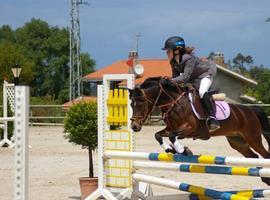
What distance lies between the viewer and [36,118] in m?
24.7

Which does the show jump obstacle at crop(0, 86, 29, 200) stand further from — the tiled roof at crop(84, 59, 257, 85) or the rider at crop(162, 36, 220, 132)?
the tiled roof at crop(84, 59, 257, 85)

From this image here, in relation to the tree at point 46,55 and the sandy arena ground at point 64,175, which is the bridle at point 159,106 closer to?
the sandy arena ground at point 64,175

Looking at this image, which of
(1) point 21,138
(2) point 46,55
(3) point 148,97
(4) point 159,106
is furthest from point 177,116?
(2) point 46,55

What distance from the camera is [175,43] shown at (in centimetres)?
593

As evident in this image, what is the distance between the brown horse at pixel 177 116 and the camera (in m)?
5.59

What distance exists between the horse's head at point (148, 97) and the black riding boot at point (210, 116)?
316 mm

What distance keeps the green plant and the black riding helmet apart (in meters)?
1.74

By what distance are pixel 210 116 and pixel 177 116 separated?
1.25 ft

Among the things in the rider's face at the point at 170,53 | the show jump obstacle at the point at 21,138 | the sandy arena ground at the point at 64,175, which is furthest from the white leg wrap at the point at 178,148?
the show jump obstacle at the point at 21,138

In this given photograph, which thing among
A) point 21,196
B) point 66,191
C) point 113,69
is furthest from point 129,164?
point 113,69

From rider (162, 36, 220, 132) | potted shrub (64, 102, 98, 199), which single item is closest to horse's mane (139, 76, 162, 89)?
rider (162, 36, 220, 132)

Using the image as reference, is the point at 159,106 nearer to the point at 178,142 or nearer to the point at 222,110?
the point at 178,142

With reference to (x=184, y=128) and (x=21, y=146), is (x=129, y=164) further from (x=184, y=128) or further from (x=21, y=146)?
(x=21, y=146)

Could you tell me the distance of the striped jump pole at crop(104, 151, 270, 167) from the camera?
4.64m
